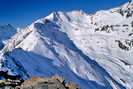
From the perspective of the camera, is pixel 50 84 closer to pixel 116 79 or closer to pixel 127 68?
pixel 116 79

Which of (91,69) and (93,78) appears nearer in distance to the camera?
(93,78)

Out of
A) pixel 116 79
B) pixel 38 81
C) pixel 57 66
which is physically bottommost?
pixel 116 79

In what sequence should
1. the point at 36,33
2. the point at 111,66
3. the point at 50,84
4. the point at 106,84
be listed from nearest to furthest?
the point at 50,84 < the point at 106,84 < the point at 111,66 < the point at 36,33

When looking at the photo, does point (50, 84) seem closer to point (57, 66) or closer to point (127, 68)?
point (57, 66)

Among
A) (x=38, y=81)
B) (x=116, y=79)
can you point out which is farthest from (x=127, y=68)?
(x=38, y=81)

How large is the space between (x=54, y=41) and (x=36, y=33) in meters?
12.8

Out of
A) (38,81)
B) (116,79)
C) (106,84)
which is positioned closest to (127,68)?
(116,79)

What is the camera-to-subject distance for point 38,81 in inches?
1017

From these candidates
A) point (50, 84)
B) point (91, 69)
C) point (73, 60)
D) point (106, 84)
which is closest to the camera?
point (50, 84)

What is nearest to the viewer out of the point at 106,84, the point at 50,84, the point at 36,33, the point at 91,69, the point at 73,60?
the point at 50,84

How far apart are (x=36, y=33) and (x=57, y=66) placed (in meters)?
53.2

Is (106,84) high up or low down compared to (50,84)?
down

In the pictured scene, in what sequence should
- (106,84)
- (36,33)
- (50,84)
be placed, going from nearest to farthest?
(50,84), (106,84), (36,33)

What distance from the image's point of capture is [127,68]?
178 m
